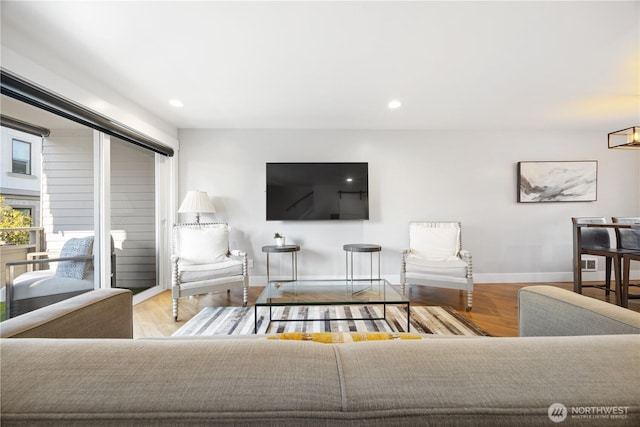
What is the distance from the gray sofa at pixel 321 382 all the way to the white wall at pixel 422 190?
3.64 m

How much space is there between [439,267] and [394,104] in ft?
6.16

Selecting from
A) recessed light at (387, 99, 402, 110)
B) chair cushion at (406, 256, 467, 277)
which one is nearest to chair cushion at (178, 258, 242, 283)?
chair cushion at (406, 256, 467, 277)

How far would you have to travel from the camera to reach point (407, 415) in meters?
0.39

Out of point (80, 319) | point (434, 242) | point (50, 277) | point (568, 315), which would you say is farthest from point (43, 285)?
point (434, 242)

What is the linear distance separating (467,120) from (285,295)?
10.6ft

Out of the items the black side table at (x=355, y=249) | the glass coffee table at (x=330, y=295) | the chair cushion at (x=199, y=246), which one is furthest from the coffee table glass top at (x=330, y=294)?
the chair cushion at (x=199, y=246)

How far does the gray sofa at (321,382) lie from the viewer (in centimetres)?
39

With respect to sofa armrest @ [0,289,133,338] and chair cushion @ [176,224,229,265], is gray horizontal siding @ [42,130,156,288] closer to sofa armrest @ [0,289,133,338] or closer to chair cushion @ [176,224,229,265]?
chair cushion @ [176,224,229,265]

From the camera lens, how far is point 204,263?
11.0 feet

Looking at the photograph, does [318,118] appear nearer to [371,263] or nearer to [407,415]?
[371,263]

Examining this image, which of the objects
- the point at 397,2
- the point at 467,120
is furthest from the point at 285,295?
the point at 467,120

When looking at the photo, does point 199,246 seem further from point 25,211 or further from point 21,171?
point 21,171

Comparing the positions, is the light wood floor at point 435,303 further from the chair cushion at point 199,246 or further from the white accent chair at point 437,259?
the chair cushion at point 199,246

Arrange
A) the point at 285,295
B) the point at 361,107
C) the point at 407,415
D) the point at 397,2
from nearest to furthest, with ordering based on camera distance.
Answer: the point at 407,415, the point at 397,2, the point at 285,295, the point at 361,107
